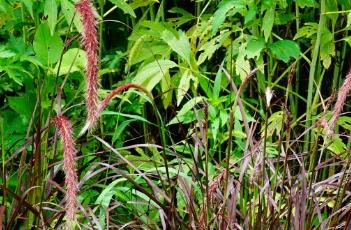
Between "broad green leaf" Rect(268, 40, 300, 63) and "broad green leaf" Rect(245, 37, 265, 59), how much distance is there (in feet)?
0.11

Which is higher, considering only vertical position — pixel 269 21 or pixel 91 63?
pixel 91 63

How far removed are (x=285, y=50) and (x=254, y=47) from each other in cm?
11

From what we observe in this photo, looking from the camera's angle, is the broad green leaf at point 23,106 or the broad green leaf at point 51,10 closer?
the broad green leaf at point 51,10

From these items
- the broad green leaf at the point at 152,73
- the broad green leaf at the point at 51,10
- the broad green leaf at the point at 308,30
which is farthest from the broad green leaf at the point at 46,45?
the broad green leaf at the point at 308,30

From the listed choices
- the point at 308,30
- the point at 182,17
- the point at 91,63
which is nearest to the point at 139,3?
the point at 182,17

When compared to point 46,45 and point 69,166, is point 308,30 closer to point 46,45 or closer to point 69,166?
point 46,45

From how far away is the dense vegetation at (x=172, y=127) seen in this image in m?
1.68

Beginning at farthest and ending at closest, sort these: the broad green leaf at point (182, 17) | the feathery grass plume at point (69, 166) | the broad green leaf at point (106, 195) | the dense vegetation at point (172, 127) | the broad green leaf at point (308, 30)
Answer: the broad green leaf at point (182, 17) < the broad green leaf at point (308, 30) < the broad green leaf at point (106, 195) < the dense vegetation at point (172, 127) < the feathery grass plume at point (69, 166)

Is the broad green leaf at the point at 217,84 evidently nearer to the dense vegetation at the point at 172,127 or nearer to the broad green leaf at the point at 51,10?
the dense vegetation at the point at 172,127

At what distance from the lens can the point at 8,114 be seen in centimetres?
251

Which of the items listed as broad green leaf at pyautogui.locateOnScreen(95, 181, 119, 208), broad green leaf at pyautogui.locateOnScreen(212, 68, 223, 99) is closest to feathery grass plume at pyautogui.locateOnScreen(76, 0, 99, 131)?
broad green leaf at pyautogui.locateOnScreen(95, 181, 119, 208)

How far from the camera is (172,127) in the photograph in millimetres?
3195

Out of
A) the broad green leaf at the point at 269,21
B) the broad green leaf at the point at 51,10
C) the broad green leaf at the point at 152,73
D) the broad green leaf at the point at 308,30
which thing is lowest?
the broad green leaf at the point at 152,73

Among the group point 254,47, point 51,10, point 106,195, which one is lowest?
point 106,195
